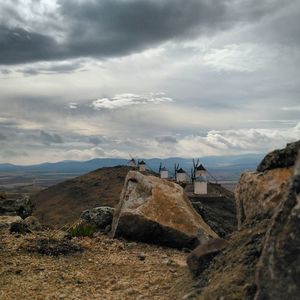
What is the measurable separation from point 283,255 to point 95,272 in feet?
21.0

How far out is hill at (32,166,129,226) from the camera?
8588 cm

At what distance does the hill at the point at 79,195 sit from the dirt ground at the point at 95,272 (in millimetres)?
65187

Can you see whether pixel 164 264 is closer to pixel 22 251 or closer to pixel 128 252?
pixel 128 252

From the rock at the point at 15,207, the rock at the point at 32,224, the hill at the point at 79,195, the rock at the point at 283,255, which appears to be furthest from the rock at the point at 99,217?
the hill at the point at 79,195

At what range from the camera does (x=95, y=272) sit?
11.7 meters

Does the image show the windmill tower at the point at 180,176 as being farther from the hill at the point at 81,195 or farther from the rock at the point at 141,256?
the rock at the point at 141,256

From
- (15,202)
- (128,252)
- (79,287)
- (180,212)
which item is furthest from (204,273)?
(15,202)

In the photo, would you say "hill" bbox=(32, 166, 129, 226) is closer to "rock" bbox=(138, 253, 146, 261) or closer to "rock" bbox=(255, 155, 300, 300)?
"rock" bbox=(138, 253, 146, 261)

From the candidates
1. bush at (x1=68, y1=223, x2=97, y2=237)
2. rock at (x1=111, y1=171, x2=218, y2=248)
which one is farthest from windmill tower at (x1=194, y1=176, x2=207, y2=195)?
bush at (x1=68, y1=223, x2=97, y2=237)

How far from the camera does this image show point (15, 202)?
77.2ft

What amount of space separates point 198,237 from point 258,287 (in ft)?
28.8

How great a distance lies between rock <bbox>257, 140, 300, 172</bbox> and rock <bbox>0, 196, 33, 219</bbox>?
14676mm

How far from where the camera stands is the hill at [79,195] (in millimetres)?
85875

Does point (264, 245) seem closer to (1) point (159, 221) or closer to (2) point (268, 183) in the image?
(2) point (268, 183)
